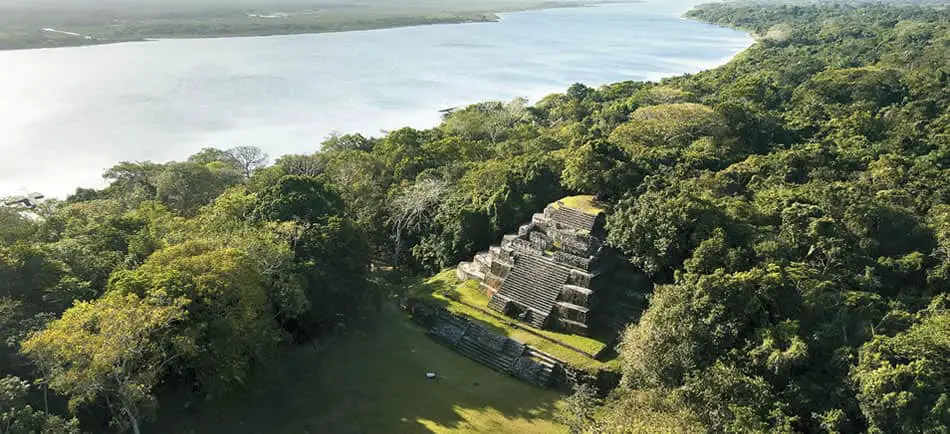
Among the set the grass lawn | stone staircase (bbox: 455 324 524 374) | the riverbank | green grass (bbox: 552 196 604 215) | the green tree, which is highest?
the riverbank

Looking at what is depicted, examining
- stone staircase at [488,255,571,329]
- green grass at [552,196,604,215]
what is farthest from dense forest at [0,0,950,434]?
stone staircase at [488,255,571,329]

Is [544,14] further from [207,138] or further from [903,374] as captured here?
[903,374]

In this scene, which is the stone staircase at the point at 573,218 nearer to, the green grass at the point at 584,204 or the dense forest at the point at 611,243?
the green grass at the point at 584,204

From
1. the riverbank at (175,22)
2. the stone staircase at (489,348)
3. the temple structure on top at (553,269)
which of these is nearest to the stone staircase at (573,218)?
the temple structure on top at (553,269)

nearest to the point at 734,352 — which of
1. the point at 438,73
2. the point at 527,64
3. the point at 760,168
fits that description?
the point at 760,168

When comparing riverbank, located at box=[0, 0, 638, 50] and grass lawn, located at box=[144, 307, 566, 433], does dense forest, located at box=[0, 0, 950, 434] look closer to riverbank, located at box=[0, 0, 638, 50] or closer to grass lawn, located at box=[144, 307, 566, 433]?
grass lawn, located at box=[144, 307, 566, 433]

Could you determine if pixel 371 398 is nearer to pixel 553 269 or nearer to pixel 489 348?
pixel 489 348
